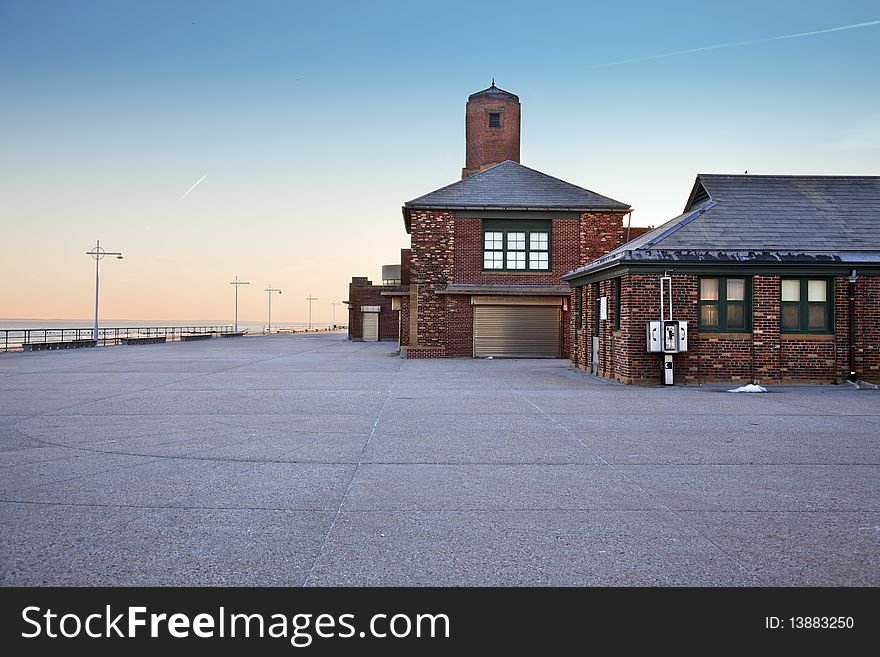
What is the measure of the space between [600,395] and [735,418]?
12.2 feet

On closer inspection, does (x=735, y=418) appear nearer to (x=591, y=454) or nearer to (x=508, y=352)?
(x=591, y=454)

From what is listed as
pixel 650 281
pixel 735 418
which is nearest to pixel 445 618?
pixel 735 418

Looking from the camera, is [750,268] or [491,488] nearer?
[491,488]

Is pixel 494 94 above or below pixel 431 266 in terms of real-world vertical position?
above

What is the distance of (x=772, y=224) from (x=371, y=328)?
37.1m

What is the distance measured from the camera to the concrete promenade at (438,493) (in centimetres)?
423

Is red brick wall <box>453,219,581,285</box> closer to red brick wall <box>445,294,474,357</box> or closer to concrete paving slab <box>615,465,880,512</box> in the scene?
red brick wall <box>445,294,474,357</box>

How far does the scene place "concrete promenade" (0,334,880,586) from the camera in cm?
423

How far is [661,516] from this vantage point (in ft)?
17.6

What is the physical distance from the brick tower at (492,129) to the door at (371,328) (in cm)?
1509

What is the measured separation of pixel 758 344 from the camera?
16.7 meters

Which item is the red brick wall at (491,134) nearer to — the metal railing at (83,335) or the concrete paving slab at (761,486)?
the metal railing at (83,335)

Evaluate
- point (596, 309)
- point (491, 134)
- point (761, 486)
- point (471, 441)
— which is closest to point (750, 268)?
point (596, 309)

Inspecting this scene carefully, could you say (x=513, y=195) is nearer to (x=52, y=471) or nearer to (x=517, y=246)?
(x=517, y=246)
